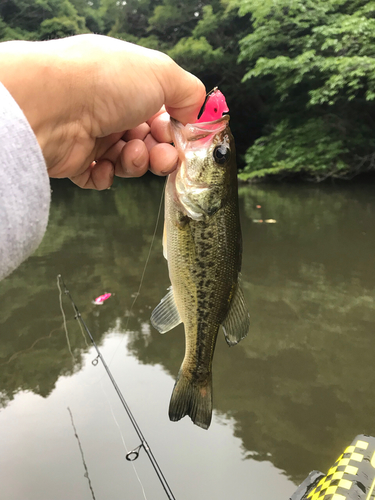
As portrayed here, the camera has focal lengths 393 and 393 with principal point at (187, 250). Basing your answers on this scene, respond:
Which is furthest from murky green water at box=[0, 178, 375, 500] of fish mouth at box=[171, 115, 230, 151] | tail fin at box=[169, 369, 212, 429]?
fish mouth at box=[171, 115, 230, 151]

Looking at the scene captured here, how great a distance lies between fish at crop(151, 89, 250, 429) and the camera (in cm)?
142

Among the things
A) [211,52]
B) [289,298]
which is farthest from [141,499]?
[211,52]

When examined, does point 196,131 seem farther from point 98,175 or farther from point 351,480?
point 351,480

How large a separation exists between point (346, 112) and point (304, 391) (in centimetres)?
1375

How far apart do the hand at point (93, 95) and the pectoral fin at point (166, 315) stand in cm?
51

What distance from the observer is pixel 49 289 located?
484cm

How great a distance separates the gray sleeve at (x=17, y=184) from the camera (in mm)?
779

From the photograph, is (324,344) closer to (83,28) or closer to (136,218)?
(136,218)

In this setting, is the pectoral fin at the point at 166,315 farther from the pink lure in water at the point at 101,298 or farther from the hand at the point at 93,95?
the pink lure in water at the point at 101,298

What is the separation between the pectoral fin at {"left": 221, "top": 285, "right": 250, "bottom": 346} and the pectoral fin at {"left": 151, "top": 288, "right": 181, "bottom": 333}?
0.20 metres

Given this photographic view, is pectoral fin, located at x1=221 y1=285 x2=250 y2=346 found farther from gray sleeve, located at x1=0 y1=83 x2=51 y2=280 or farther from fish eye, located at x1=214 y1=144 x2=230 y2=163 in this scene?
gray sleeve, located at x1=0 y1=83 x2=51 y2=280

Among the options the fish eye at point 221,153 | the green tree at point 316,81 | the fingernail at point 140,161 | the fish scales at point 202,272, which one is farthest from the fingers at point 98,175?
the green tree at point 316,81

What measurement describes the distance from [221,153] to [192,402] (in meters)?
0.92

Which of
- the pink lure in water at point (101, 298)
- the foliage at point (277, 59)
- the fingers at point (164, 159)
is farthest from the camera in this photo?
the foliage at point (277, 59)
